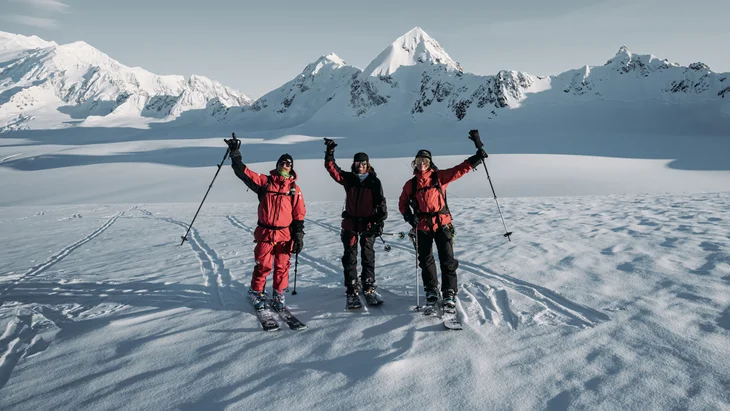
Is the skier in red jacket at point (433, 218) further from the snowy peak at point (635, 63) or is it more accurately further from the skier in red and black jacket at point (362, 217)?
the snowy peak at point (635, 63)

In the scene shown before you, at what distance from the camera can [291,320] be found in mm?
4617

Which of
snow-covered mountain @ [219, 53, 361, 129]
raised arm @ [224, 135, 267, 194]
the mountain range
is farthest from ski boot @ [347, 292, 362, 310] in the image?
Result: snow-covered mountain @ [219, 53, 361, 129]

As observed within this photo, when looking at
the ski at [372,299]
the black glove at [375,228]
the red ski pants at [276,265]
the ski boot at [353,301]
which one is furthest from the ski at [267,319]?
the black glove at [375,228]

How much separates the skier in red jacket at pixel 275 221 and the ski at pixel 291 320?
0.11 m

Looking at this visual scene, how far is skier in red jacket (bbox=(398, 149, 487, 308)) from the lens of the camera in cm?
464

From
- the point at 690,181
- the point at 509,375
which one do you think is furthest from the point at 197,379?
the point at 690,181

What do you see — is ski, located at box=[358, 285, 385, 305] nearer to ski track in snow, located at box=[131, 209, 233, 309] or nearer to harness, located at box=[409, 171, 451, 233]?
harness, located at box=[409, 171, 451, 233]

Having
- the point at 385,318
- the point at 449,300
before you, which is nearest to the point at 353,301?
the point at 385,318

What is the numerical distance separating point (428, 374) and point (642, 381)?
1.73 metres

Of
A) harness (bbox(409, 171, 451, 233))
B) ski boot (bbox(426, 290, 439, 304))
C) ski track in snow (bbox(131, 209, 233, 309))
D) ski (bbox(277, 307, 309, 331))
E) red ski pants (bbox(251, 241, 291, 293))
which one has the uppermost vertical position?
harness (bbox(409, 171, 451, 233))

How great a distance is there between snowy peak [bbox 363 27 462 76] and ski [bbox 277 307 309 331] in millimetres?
125600

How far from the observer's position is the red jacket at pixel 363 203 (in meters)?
5.05

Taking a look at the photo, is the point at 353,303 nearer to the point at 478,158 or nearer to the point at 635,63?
the point at 478,158

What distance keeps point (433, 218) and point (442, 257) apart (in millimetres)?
496
